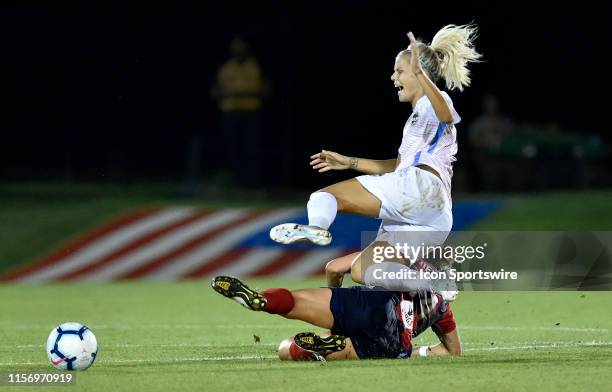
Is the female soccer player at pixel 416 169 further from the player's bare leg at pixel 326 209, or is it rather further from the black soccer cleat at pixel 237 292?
the black soccer cleat at pixel 237 292

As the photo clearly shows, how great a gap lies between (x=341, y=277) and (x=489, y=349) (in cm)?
114

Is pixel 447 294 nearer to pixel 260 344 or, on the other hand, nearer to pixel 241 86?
pixel 260 344

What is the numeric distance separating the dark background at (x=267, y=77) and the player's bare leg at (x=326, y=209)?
32.1 feet

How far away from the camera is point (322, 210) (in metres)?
9.16

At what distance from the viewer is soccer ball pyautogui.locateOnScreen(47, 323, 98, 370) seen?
9.00 metres

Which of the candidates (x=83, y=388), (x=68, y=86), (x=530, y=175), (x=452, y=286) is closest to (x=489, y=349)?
(x=452, y=286)

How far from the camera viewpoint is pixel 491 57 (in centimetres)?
2080

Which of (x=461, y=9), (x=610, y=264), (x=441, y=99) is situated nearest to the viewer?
(x=441, y=99)

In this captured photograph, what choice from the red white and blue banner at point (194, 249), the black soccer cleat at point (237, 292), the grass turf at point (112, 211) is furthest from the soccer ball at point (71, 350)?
the grass turf at point (112, 211)

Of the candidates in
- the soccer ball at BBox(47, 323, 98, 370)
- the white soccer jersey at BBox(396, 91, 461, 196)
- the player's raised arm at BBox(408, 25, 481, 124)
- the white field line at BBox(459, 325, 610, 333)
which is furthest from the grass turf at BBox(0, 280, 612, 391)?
the player's raised arm at BBox(408, 25, 481, 124)

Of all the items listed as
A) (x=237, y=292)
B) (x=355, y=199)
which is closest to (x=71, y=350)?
(x=237, y=292)

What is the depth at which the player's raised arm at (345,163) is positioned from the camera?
9.75 meters

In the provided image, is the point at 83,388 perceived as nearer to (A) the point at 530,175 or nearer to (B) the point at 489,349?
(B) the point at 489,349

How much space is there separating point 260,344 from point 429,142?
2176mm
